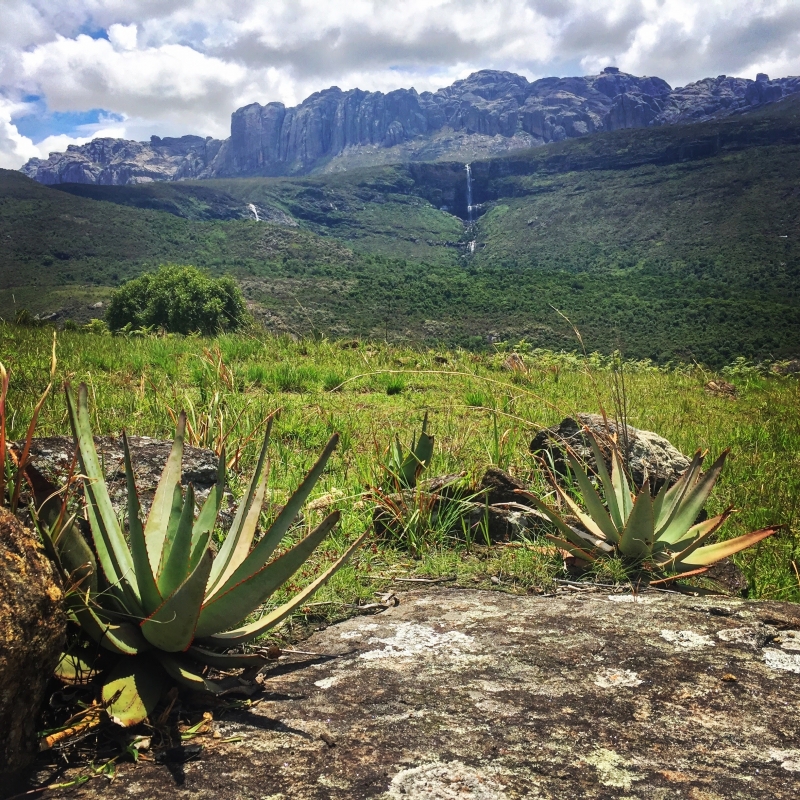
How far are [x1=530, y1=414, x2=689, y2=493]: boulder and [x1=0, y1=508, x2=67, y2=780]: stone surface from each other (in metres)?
3.30

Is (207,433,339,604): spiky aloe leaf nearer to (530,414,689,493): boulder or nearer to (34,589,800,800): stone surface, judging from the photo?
(34,589,800,800): stone surface

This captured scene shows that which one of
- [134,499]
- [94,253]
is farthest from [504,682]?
[94,253]

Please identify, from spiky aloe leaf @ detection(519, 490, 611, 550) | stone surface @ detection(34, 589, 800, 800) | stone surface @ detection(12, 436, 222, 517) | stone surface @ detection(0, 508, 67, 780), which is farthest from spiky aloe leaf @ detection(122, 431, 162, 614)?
spiky aloe leaf @ detection(519, 490, 611, 550)

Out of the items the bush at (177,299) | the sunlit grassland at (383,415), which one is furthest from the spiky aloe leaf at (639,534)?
the bush at (177,299)

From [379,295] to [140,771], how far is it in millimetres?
71892

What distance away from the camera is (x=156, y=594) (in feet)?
6.37

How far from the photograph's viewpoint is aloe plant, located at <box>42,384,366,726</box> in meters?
1.77

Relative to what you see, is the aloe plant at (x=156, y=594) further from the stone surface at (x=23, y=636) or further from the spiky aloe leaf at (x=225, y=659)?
the stone surface at (x=23, y=636)

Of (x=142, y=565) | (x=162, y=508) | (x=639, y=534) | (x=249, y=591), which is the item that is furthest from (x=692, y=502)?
(x=142, y=565)

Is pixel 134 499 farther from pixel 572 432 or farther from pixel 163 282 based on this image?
pixel 163 282

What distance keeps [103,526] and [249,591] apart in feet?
1.63

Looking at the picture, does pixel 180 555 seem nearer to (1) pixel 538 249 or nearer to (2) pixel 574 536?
(2) pixel 574 536

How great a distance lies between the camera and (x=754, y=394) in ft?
32.4

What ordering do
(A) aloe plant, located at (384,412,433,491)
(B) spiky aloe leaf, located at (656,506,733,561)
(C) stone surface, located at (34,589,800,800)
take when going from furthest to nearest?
(A) aloe plant, located at (384,412,433,491)
(B) spiky aloe leaf, located at (656,506,733,561)
(C) stone surface, located at (34,589,800,800)
